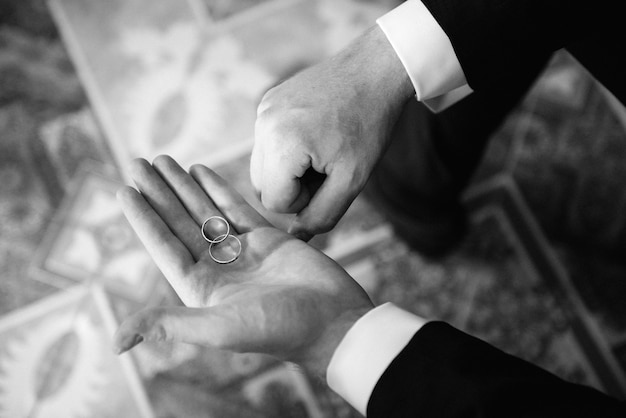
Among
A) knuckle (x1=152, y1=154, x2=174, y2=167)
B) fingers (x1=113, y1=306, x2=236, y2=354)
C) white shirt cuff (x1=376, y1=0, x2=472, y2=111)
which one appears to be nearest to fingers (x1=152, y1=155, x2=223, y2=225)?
knuckle (x1=152, y1=154, x2=174, y2=167)

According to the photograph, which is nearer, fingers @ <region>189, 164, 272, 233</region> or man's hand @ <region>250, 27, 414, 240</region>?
man's hand @ <region>250, 27, 414, 240</region>

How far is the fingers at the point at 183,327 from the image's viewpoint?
624 mm

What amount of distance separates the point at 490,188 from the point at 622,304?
0.43 m

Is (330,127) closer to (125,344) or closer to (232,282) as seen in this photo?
(232,282)

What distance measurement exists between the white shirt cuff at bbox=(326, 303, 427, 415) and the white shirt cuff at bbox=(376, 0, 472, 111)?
0.34 m

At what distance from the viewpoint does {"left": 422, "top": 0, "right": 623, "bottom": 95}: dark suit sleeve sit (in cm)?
72

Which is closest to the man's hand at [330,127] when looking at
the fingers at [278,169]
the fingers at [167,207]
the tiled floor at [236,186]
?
the fingers at [278,169]

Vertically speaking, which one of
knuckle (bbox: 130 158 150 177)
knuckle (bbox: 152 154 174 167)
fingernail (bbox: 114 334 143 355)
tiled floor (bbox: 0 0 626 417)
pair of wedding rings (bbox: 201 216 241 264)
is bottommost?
tiled floor (bbox: 0 0 626 417)

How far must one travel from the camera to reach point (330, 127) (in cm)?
75

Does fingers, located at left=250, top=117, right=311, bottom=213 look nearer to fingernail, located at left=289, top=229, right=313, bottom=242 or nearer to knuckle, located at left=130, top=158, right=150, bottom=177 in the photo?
fingernail, located at left=289, top=229, right=313, bottom=242

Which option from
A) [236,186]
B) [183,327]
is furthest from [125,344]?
[236,186]

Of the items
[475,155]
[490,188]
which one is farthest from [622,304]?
[475,155]

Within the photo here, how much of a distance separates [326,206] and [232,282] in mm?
174

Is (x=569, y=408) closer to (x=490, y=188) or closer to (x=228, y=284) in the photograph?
(x=228, y=284)
